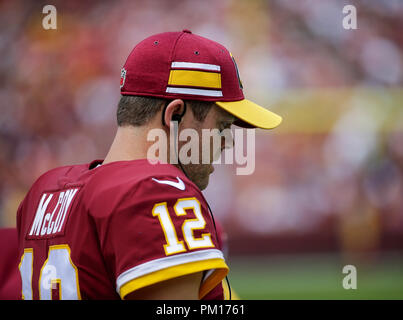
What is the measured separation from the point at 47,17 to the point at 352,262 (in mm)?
4579

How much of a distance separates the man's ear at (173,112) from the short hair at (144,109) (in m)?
0.02

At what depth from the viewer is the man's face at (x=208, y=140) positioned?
1.36 meters

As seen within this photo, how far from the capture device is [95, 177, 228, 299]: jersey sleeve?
41.6 inches

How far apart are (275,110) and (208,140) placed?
4889 millimetres

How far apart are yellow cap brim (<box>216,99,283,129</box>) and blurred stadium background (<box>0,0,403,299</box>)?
174 inches

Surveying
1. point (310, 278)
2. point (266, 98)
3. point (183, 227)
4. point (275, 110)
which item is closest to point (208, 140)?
point (183, 227)

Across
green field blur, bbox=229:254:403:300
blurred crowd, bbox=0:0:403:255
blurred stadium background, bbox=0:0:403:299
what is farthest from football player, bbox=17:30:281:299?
blurred crowd, bbox=0:0:403:255

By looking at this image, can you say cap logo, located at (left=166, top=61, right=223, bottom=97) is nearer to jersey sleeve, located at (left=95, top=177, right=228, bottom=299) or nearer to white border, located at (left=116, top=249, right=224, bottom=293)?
jersey sleeve, located at (left=95, top=177, right=228, bottom=299)

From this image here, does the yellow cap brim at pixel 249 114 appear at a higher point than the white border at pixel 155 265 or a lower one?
higher

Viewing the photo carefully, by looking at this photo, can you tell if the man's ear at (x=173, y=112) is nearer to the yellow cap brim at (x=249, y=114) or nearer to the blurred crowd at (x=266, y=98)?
the yellow cap brim at (x=249, y=114)

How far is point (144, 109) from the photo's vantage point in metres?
1.33

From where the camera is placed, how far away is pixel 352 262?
5.95 metres

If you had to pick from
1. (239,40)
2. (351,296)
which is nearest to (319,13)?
(239,40)

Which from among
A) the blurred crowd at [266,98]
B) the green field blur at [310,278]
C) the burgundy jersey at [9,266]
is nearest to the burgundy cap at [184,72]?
the burgundy jersey at [9,266]
